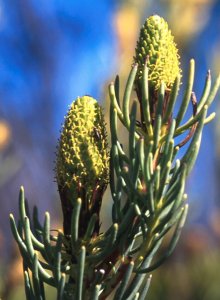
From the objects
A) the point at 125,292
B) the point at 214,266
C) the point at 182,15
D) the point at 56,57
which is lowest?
the point at 125,292

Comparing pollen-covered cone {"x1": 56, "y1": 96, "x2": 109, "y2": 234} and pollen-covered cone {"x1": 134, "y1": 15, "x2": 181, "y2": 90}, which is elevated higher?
pollen-covered cone {"x1": 134, "y1": 15, "x2": 181, "y2": 90}

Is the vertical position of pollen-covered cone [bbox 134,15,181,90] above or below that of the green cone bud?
above

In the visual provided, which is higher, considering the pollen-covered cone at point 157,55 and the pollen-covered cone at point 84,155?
the pollen-covered cone at point 157,55

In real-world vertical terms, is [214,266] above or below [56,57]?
below

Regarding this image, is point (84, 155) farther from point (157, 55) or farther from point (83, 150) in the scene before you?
point (157, 55)

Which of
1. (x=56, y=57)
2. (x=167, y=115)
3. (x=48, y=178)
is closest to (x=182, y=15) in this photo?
(x=48, y=178)

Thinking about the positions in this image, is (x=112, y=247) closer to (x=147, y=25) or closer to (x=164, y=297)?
(x=147, y=25)
